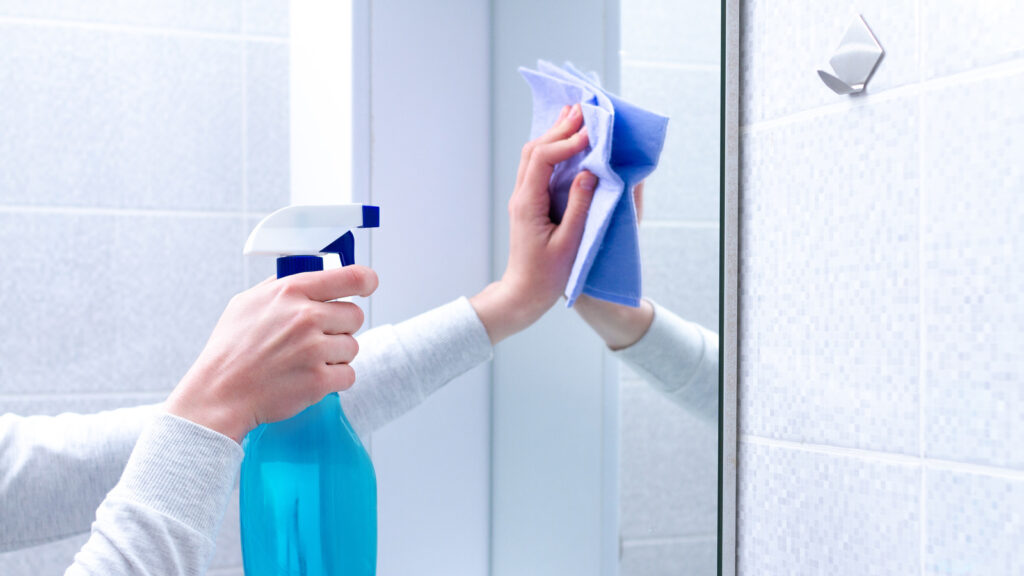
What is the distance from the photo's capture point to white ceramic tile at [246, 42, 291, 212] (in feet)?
4.14

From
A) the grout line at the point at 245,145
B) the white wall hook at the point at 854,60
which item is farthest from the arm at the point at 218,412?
the grout line at the point at 245,145

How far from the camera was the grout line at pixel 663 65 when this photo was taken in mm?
591

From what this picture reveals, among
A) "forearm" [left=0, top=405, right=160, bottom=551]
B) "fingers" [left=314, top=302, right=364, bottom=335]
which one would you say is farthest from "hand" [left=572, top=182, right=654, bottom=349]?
"forearm" [left=0, top=405, right=160, bottom=551]

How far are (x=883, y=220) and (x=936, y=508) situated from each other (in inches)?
5.7

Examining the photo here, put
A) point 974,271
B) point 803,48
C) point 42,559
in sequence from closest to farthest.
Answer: point 974,271 → point 803,48 → point 42,559

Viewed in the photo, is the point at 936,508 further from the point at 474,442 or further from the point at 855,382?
the point at 474,442

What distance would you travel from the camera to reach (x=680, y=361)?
63cm

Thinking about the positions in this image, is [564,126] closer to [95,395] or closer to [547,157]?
[547,157]

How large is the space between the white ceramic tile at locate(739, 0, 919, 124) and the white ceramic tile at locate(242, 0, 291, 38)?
852mm

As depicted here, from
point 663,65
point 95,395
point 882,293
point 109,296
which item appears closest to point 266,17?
point 109,296

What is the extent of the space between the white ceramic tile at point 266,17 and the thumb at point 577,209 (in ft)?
2.36

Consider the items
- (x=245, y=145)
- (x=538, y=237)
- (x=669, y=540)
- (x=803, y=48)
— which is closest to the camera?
(x=803, y=48)

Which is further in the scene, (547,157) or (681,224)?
(547,157)

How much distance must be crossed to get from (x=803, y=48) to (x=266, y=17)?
924 mm
